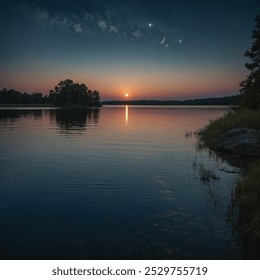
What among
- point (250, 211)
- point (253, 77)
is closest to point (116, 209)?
point (250, 211)

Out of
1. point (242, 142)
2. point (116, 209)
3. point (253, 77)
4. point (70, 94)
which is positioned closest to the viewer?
point (116, 209)

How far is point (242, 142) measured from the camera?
22.2 metres

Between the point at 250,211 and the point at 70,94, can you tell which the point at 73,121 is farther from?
the point at 70,94

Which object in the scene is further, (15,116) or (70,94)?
(70,94)

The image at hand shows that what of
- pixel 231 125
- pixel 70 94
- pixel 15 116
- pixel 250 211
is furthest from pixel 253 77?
pixel 70 94

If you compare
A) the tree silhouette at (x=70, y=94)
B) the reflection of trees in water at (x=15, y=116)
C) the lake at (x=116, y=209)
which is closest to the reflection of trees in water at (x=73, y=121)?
the reflection of trees in water at (x=15, y=116)

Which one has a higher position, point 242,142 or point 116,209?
point 242,142

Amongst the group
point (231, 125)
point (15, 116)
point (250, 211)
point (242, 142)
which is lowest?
point (250, 211)

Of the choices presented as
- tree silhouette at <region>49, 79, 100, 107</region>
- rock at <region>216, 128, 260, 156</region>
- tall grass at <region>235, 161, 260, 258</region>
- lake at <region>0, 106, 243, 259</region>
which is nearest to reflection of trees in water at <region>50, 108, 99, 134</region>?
rock at <region>216, 128, 260, 156</region>

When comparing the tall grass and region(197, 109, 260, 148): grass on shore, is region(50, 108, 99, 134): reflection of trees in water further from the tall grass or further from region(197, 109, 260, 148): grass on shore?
the tall grass

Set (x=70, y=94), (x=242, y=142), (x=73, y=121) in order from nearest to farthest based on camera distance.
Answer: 1. (x=242, y=142)
2. (x=73, y=121)
3. (x=70, y=94)

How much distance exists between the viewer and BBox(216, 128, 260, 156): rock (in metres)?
21.7

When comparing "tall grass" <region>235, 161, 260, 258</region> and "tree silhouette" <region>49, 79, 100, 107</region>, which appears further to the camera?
"tree silhouette" <region>49, 79, 100, 107</region>
